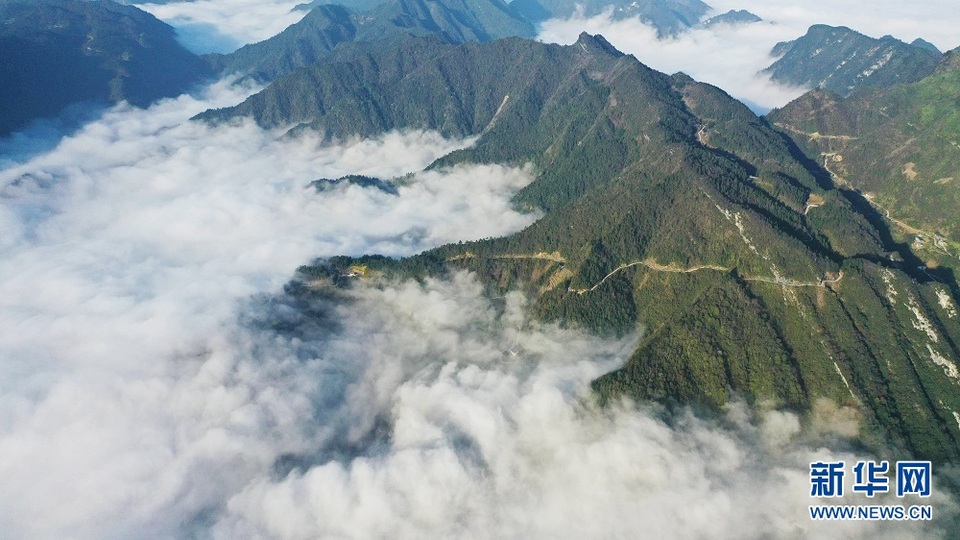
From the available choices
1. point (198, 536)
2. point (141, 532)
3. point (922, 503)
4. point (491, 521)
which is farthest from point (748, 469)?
point (141, 532)

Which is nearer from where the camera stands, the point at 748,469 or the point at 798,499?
the point at 798,499

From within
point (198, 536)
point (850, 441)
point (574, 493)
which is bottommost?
point (198, 536)

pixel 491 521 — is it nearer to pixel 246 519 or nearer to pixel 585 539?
pixel 585 539

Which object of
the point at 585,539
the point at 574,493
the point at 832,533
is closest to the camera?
the point at 832,533

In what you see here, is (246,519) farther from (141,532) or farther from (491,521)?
(491,521)

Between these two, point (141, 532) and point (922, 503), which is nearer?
point (922, 503)

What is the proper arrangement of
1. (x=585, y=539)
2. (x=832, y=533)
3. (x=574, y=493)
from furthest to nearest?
1. (x=574, y=493)
2. (x=585, y=539)
3. (x=832, y=533)

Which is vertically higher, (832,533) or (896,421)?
(896,421)

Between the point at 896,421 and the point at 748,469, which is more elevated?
the point at 896,421

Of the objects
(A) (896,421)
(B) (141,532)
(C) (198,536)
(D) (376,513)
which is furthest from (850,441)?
(B) (141,532)
